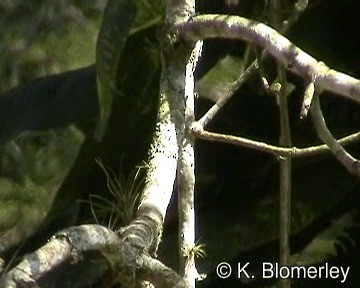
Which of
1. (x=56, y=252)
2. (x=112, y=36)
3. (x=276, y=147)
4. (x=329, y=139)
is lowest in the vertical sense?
(x=56, y=252)

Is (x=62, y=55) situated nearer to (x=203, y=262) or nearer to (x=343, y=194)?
(x=203, y=262)

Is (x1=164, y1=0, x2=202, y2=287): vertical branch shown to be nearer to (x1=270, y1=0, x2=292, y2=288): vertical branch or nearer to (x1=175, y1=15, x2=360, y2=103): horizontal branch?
(x1=175, y1=15, x2=360, y2=103): horizontal branch

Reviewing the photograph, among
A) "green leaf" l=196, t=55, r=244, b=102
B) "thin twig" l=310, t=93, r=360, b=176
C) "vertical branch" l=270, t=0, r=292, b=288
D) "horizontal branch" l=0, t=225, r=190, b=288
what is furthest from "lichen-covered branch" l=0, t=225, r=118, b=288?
"green leaf" l=196, t=55, r=244, b=102

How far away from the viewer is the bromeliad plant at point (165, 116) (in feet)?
3.62

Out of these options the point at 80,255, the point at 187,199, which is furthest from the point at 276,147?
the point at 80,255

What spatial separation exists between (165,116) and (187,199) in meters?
0.15

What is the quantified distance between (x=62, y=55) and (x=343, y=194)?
26.9 inches

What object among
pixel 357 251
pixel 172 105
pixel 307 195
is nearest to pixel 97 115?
pixel 172 105

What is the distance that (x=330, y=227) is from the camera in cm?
188

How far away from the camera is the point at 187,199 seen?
1451 millimetres

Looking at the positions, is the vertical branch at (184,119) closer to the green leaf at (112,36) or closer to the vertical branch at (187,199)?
the vertical branch at (187,199)

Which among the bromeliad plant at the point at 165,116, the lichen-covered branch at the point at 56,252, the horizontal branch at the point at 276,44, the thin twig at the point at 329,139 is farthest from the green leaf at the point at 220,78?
the lichen-covered branch at the point at 56,252

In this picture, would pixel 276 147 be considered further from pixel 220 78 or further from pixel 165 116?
pixel 220 78

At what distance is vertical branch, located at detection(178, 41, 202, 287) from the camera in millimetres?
1409
